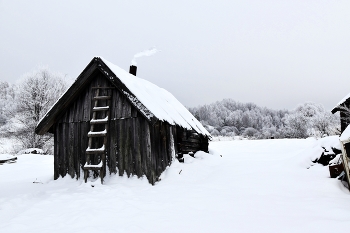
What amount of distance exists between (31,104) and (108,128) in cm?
1723

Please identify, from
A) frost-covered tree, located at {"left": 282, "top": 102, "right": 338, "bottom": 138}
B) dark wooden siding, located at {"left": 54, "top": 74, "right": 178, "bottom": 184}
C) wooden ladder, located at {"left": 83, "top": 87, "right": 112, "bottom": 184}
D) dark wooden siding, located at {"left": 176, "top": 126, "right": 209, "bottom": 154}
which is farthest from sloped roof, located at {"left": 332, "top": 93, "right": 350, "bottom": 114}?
frost-covered tree, located at {"left": 282, "top": 102, "right": 338, "bottom": 138}

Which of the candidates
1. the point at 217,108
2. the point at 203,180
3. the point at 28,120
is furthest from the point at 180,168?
the point at 217,108

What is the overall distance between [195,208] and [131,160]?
3.46 meters

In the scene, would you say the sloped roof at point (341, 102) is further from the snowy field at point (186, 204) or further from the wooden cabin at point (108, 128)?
the wooden cabin at point (108, 128)

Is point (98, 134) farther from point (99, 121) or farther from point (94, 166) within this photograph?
point (94, 166)

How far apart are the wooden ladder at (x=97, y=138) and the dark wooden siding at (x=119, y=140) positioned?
28 cm

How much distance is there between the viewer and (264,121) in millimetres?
83188

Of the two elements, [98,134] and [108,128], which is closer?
[98,134]

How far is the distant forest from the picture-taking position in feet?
144

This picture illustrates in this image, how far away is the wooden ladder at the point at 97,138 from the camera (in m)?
8.22

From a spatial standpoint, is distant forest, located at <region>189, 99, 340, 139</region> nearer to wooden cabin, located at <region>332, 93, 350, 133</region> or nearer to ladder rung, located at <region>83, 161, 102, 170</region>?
wooden cabin, located at <region>332, 93, 350, 133</region>

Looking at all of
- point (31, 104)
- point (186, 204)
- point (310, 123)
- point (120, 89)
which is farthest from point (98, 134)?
point (310, 123)

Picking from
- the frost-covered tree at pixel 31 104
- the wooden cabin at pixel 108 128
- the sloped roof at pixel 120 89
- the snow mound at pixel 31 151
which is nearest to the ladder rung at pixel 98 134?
the wooden cabin at pixel 108 128

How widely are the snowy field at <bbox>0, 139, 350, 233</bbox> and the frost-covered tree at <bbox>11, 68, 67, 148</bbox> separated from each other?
1570cm
